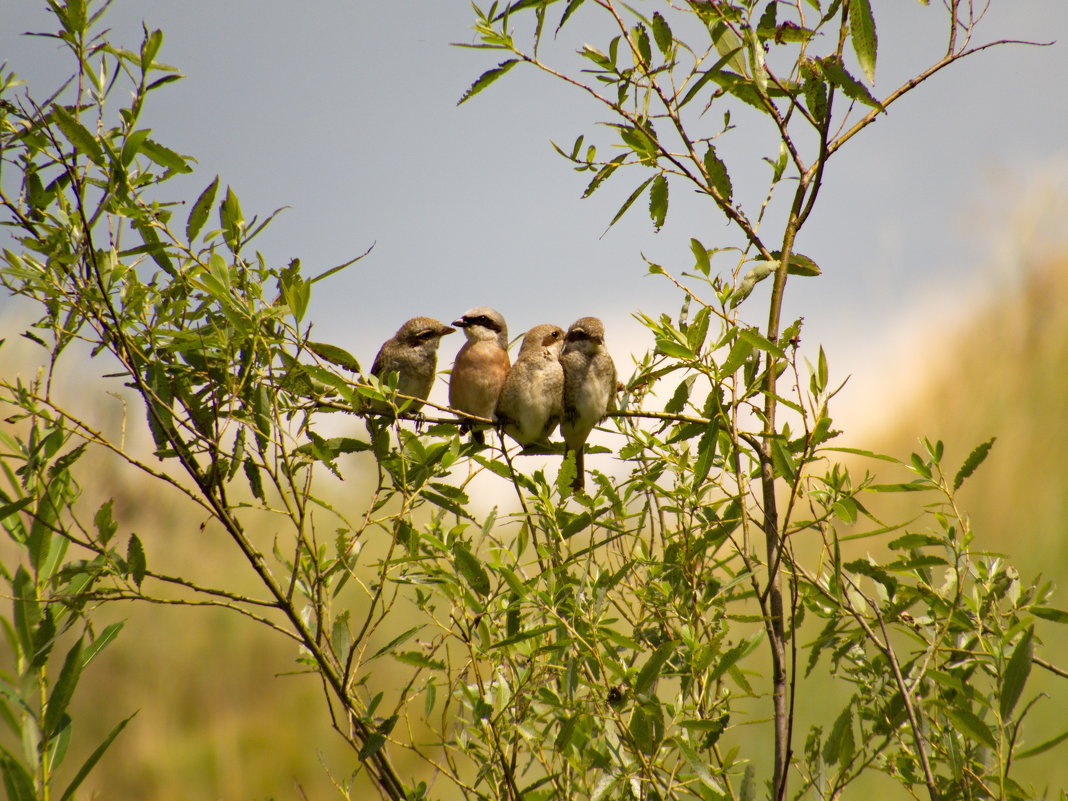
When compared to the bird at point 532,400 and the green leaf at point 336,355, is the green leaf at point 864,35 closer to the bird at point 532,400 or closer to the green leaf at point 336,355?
the green leaf at point 336,355

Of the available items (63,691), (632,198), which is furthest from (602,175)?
(63,691)

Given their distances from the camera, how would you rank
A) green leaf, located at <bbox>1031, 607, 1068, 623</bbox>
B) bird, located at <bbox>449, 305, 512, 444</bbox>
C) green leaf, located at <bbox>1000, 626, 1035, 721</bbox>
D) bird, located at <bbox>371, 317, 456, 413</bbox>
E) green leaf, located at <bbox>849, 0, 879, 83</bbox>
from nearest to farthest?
1. green leaf, located at <bbox>1000, 626, 1035, 721</bbox>
2. green leaf, located at <bbox>849, 0, 879, 83</bbox>
3. green leaf, located at <bbox>1031, 607, 1068, 623</bbox>
4. bird, located at <bbox>449, 305, 512, 444</bbox>
5. bird, located at <bbox>371, 317, 456, 413</bbox>

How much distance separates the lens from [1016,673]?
104 cm

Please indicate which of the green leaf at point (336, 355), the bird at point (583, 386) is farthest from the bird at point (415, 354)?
the green leaf at point (336, 355)

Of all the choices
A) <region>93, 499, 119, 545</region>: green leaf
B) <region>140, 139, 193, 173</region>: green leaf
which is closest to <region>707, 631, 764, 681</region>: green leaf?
<region>93, 499, 119, 545</region>: green leaf

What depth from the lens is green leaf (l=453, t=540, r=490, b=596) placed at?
133 cm

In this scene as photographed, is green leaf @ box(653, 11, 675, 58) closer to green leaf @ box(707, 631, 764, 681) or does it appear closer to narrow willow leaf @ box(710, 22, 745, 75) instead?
narrow willow leaf @ box(710, 22, 745, 75)

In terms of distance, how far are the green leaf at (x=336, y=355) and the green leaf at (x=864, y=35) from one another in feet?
2.78

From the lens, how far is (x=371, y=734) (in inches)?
47.3

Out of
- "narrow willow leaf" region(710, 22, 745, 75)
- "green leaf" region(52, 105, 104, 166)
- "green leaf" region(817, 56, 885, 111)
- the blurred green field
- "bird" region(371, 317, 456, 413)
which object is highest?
"narrow willow leaf" region(710, 22, 745, 75)

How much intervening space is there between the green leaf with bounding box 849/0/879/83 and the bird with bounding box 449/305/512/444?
3.89 feet

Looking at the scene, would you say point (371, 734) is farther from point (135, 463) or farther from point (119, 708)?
point (119, 708)

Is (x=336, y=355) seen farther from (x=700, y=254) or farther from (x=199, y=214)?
(x=700, y=254)

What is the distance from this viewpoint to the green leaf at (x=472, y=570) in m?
1.33
